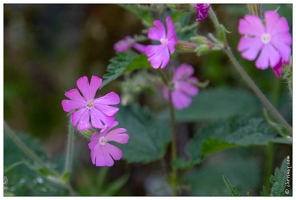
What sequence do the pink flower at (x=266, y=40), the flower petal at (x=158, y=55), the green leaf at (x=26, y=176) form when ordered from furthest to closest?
the green leaf at (x=26, y=176) → the flower petal at (x=158, y=55) → the pink flower at (x=266, y=40)

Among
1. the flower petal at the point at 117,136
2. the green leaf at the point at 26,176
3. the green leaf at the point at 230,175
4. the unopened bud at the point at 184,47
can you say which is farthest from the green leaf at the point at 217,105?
the flower petal at the point at 117,136

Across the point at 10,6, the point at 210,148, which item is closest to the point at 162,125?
the point at 210,148

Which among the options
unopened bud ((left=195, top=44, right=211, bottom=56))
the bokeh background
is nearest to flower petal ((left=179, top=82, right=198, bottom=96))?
unopened bud ((left=195, top=44, right=211, bottom=56))

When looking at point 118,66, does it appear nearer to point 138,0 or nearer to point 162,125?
point 138,0

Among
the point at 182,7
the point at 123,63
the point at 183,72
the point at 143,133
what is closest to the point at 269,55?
the point at 182,7

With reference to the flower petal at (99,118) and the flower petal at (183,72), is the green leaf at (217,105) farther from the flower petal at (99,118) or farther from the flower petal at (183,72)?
the flower petal at (99,118)

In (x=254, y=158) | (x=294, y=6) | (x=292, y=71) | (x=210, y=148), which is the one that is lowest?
(x=254, y=158)

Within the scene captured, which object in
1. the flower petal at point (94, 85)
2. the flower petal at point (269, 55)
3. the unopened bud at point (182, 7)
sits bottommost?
the flower petal at point (94, 85)
